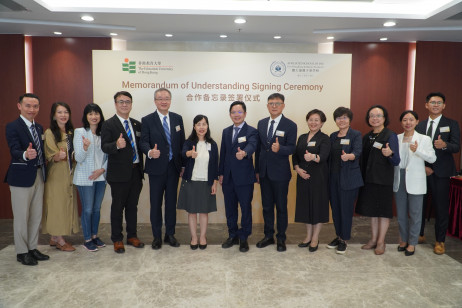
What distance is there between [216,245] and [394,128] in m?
3.44

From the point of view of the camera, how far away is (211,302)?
8.93ft

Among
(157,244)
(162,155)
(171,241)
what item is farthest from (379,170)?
(157,244)

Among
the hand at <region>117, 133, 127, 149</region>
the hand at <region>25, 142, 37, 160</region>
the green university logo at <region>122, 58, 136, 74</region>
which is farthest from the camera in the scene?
the green university logo at <region>122, 58, 136, 74</region>

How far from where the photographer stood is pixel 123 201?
378cm

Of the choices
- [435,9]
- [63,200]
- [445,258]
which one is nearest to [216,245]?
[63,200]

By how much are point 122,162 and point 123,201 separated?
0.46 meters

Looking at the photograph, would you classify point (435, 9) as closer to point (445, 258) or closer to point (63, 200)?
point (445, 258)

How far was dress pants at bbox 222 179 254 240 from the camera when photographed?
380 centimetres

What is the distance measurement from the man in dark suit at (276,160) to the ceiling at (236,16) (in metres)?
1.11

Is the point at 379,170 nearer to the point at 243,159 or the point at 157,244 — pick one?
the point at 243,159

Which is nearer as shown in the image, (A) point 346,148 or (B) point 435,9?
(A) point 346,148

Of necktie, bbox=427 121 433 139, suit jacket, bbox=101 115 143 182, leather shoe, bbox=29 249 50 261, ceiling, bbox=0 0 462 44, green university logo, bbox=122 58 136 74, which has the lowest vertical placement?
leather shoe, bbox=29 249 50 261

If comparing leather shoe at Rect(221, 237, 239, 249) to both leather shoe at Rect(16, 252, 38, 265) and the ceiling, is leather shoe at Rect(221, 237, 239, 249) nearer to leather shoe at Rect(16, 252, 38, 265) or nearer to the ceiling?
leather shoe at Rect(16, 252, 38, 265)

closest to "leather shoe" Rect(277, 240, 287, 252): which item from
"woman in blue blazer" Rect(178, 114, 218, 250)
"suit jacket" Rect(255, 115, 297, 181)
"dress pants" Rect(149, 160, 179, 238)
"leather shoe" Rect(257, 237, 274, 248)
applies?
"leather shoe" Rect(257, 237, 274, 248)
